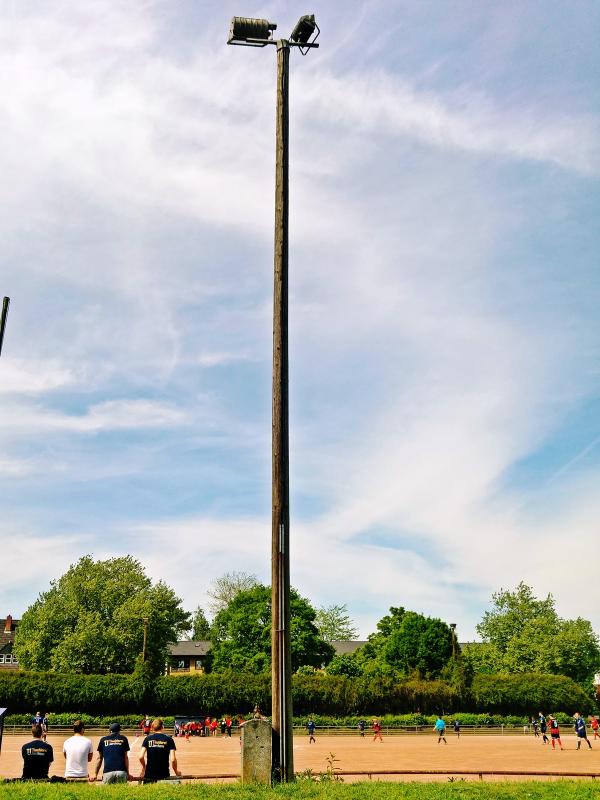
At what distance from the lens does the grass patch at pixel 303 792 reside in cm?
923

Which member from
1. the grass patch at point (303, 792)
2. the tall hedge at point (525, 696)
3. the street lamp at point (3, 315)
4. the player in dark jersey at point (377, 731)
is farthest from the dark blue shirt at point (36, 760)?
the tall hedge at point (525, 696)

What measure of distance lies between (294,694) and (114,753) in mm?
51512

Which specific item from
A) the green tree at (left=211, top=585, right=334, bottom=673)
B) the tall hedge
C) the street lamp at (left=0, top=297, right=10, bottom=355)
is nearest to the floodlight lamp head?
the street lamp at (left=0, top=297, right=10, bottom=355)

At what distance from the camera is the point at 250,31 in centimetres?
1278

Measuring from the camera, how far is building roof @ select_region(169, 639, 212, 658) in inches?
4432

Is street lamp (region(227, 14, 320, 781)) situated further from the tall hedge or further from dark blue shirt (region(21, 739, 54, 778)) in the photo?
the tall hedge

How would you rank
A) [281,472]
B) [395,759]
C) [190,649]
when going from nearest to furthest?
1. [281,472]
2. [395,759]
3. [190,649]

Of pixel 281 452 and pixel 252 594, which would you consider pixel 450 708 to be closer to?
pixel 252 594

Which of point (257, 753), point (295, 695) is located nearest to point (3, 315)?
point (257, 753)

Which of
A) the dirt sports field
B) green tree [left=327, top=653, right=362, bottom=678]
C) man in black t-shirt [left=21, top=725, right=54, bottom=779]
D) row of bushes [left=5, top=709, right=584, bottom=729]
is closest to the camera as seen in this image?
man in black t-shirt [left=21, top=725, right=54, bottom=779]

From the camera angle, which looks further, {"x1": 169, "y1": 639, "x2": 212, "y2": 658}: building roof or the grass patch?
{"x1": 169, "y1": 639, "x2": 212, "y2": 658}: building roof

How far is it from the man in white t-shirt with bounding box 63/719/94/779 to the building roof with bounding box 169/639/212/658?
106 metres

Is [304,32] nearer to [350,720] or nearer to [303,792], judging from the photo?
[303,792]

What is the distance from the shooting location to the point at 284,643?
1059 centimetres
